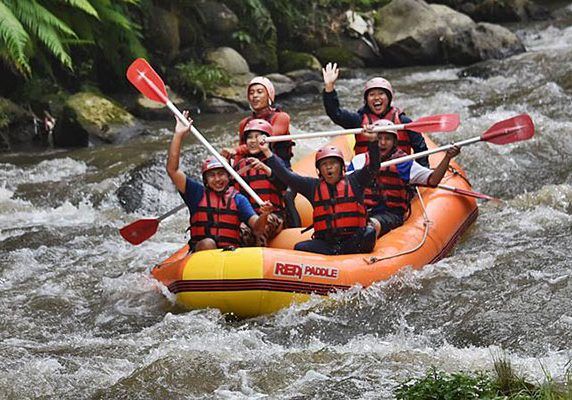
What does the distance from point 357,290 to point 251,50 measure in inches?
340

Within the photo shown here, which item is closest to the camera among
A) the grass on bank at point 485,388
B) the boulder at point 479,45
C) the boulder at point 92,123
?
the grass on bank at point 485,388

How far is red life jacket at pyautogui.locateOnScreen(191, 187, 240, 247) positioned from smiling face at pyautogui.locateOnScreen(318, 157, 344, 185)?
2.09ft

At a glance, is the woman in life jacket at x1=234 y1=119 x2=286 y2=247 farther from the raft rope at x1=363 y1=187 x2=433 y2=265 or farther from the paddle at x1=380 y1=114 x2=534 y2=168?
the paddle at x1=380 y1=114 x2=534 y2=168

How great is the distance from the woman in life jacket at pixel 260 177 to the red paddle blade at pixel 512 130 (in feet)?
6.44

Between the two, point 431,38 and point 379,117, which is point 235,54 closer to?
point 431,38

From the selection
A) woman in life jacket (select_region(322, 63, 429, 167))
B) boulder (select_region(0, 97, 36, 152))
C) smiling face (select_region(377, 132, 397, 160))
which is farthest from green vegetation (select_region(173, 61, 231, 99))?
smiling face (select_region(377, 132, 397, 160))

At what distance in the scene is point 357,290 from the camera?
559 centimetres

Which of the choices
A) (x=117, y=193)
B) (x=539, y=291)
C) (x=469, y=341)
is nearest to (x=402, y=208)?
(x=539, y=291)

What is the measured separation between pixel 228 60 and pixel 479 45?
4.27 m

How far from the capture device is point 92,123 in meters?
10.5

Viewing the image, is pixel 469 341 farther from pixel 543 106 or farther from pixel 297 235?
pixel 543 106

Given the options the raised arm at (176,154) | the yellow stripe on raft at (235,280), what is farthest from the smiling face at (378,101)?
the yellow stripe on raft at (235,280)

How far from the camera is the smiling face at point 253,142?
6.12 m

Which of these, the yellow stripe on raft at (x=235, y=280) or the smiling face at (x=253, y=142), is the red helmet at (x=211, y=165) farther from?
the yellow stripe on raft at (x=235, y=280)
